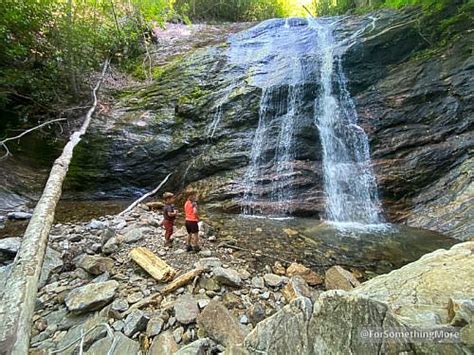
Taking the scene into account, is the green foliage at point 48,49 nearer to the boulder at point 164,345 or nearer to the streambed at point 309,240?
the streambed at point 309,240

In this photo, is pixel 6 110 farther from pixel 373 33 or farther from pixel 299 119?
pixel 373 33

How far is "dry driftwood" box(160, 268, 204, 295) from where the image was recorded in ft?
11.5

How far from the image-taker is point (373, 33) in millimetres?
11102

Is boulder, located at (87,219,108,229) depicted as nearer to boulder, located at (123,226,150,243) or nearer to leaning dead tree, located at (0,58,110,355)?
boulder, located at (123,226,150,243)

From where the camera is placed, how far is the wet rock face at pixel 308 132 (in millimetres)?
8312

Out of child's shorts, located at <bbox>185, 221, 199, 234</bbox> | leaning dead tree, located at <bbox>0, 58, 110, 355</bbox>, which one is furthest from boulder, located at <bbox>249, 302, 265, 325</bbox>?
leaning dead tree, located at <bbox>0, 58, 110, 355</bbox>

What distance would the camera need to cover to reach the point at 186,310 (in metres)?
3.05

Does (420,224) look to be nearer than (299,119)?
Yes

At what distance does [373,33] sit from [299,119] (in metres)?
4.79

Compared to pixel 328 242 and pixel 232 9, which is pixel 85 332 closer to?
pixel 328 242

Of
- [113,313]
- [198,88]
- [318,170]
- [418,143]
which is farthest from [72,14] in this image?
[418,143]

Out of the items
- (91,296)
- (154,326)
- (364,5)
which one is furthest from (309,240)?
(364,5)

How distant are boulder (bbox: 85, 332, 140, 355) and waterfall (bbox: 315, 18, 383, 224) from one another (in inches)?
264

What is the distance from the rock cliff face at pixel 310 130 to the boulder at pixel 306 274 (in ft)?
13.6
